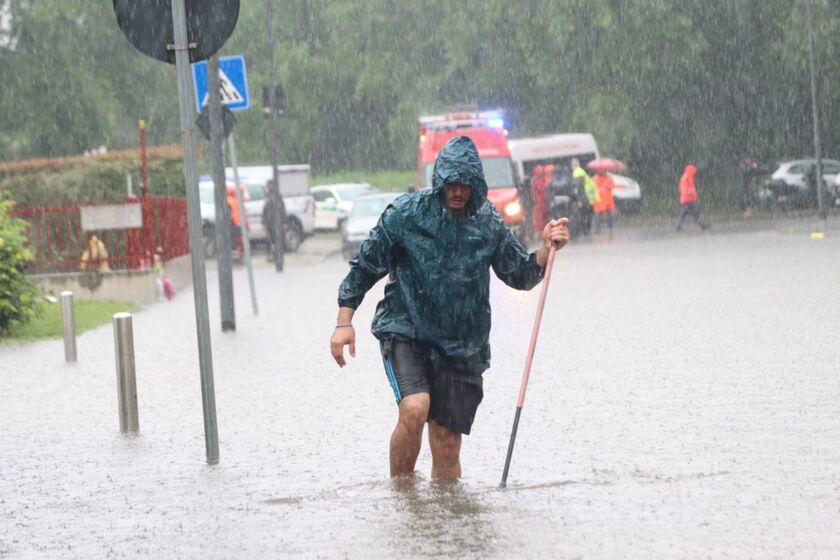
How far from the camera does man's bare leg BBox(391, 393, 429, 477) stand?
24.1 ft

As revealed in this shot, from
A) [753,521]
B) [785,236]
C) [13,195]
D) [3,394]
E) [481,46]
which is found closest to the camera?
[753,521]

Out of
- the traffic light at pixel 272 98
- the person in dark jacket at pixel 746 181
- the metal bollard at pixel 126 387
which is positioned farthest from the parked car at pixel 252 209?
the metal bollard at pixel 126 387

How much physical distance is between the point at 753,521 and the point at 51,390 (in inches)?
309

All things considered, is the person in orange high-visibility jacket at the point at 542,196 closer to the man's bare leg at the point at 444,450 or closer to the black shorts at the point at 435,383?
the man's bare leg at the point at 444,450

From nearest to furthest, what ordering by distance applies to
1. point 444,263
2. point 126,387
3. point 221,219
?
point 444,263, point 126,387, point 221,219

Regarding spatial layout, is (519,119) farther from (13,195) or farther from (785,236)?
(13,195)

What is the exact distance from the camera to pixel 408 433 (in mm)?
7473

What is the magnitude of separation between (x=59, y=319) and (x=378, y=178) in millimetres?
59352

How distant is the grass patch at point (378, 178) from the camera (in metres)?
77.9

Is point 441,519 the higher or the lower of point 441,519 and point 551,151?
the lower

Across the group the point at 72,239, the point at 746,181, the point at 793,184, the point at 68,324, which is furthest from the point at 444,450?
the point at 793,184

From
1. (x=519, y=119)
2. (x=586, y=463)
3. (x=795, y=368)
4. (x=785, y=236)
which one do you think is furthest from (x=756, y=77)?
(x=586, y=463)

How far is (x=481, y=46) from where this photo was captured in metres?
61.2

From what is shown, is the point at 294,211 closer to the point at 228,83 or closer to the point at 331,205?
the point at 331,205
